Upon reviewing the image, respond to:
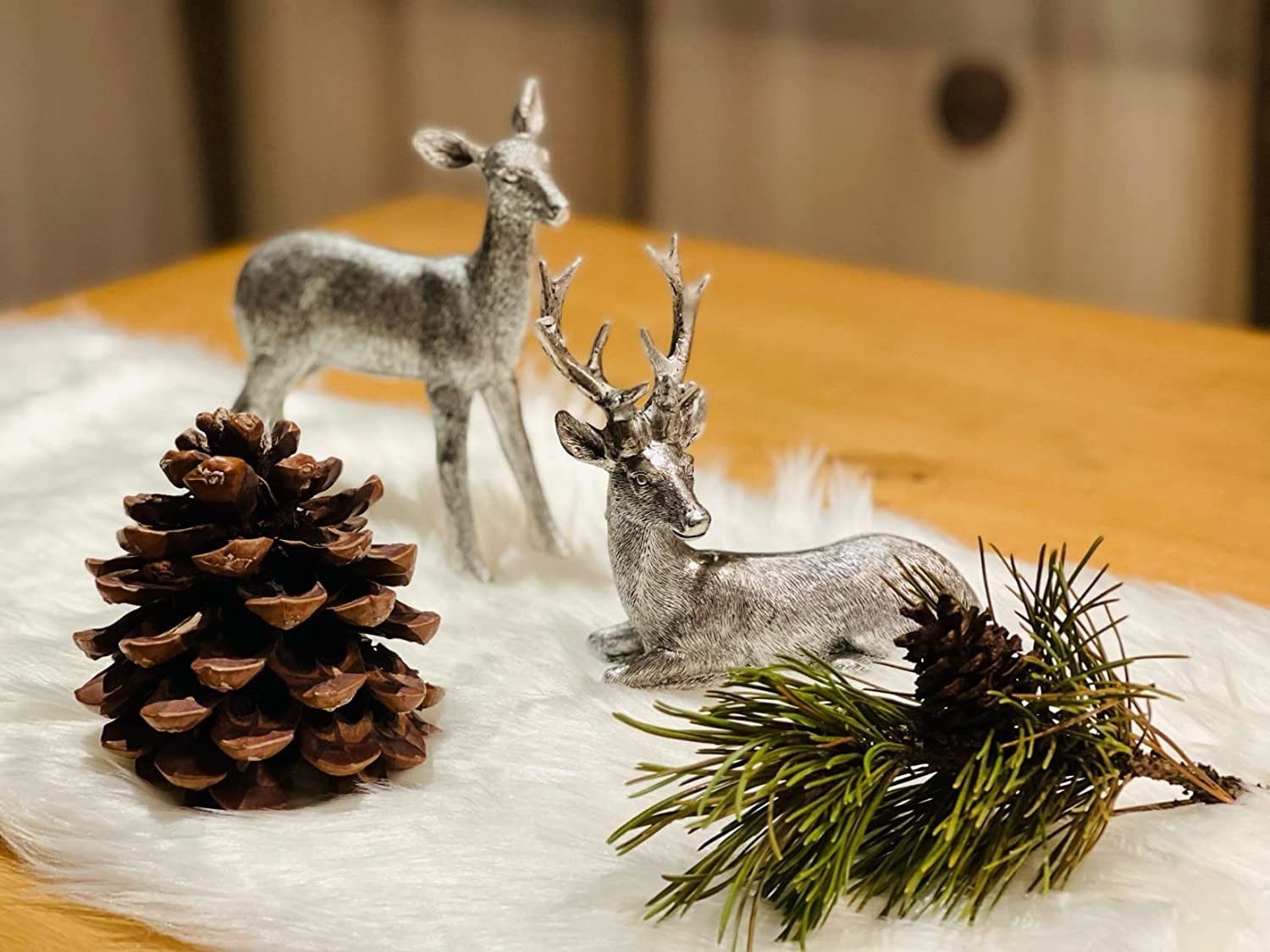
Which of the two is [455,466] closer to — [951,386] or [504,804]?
[504,804]

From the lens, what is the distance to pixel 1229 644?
770 mm

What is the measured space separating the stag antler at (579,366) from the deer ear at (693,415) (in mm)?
21

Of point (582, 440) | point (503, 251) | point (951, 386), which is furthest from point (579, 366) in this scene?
point (951, 386)

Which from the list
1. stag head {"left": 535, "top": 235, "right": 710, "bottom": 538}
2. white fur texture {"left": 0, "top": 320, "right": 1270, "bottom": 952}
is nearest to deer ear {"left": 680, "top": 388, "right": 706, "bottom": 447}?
stag head {"left": 535, "top": 235, "right": 710, "bottom": 538}

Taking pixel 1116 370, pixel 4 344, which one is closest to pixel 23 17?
pixel 4 344

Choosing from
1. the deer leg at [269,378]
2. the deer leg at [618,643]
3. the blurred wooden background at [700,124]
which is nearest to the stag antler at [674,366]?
the deer leg at [618,643]

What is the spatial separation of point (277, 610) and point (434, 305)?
0.96 feet

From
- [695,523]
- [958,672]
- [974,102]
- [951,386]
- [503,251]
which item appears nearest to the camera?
[958,672]

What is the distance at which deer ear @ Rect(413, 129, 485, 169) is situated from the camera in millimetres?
865

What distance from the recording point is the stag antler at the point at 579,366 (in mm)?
739

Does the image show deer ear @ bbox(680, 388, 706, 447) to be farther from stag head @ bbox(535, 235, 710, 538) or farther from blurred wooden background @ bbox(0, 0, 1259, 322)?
blurred wooden background @ bbox(0, 0, 1259, 322)

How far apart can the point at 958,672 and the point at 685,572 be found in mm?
197

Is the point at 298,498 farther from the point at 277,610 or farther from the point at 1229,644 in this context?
the point at 1229,644

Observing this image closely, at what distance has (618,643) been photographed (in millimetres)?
773
